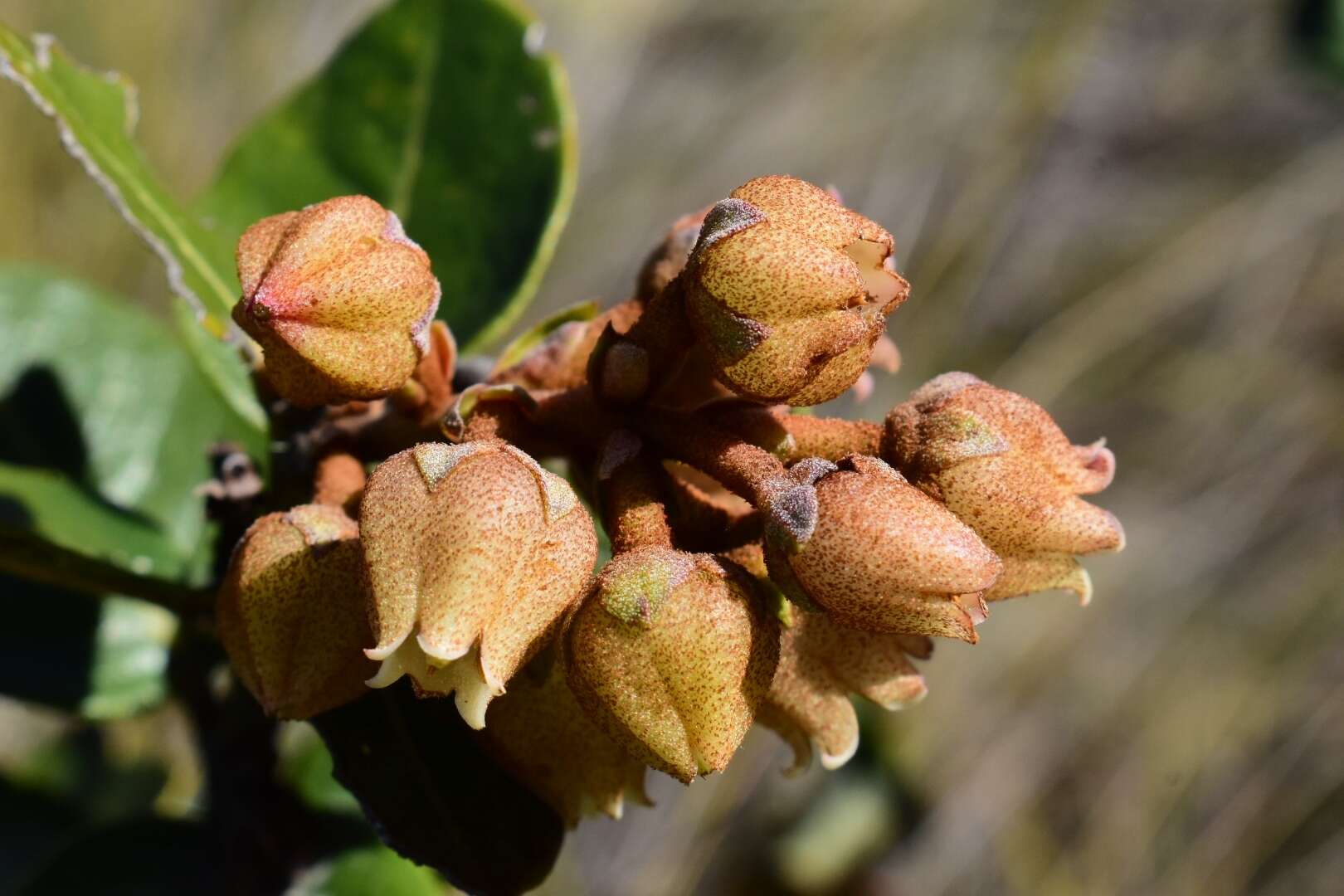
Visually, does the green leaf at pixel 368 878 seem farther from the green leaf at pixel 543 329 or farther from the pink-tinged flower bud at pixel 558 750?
the green leaf at pixel 543 329

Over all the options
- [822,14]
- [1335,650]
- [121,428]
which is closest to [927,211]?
[822,14]

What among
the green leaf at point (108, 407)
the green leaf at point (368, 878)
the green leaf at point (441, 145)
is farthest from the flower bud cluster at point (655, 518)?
the green leaf at point (108, 407)

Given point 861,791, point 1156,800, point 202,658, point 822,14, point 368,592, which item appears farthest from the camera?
point 822,14

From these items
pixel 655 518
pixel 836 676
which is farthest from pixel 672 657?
pixel 836 676

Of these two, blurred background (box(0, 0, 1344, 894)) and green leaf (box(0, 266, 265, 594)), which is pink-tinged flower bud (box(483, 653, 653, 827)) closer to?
green leaf (box(0, 266, 265, 594))

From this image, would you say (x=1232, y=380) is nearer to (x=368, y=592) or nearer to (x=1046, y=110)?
(x=1046, y=110)

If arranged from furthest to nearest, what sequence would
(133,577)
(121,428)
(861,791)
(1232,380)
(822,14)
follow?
(822,14) → (1232,380) → (861,791) → (121,428) → (133,577)
